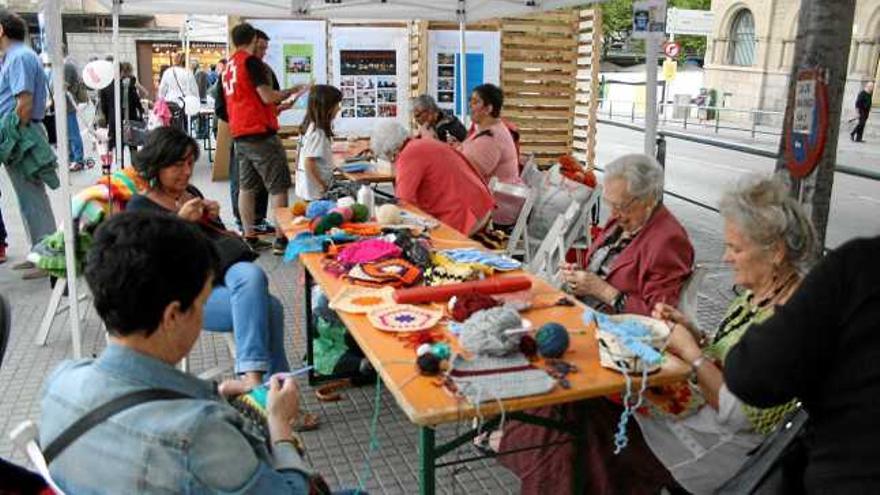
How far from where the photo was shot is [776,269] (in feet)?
6.86

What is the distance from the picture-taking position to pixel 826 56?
392 cm

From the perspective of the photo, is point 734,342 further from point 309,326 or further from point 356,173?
point 356,173

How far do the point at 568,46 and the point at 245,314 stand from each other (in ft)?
23.7

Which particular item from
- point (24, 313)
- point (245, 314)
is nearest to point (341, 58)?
point (24, 313)

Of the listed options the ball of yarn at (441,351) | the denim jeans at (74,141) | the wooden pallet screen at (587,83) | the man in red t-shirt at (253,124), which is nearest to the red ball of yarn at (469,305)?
the ball of yarn at (441,351)

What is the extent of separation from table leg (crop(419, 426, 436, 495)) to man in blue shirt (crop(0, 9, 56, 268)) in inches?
173

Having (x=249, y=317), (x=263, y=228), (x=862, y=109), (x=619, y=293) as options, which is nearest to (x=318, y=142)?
(x=263, y=228)

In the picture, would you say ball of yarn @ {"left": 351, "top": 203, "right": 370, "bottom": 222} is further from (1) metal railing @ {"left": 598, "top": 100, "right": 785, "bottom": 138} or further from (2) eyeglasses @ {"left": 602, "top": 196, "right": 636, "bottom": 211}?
(1) metal railing @ {"left": 598, "top": 100, "right": 785, "bottom": 138}

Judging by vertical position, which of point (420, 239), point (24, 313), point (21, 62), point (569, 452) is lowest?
point (24, 313)

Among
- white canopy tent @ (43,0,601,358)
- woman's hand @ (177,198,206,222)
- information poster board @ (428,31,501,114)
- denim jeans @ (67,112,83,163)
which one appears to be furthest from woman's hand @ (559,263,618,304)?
denim jeans @ (67,112,83,163)

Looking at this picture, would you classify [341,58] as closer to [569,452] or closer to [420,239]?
[420,239]

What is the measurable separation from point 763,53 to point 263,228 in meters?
22.7

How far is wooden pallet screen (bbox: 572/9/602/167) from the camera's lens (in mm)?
9148

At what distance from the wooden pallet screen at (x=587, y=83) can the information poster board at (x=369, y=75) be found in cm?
241
